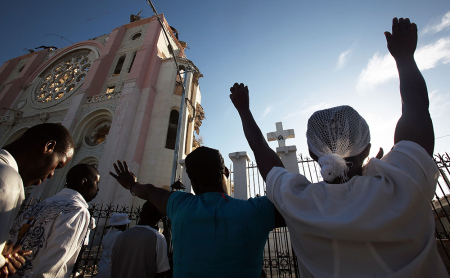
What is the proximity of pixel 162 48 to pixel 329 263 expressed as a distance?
17.7 meters

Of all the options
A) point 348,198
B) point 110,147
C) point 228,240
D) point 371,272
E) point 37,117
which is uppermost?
point 37,117

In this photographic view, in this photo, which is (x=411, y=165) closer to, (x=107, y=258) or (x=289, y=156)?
(x=107, y=258)

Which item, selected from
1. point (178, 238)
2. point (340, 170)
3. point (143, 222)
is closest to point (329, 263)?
point (340, 170)

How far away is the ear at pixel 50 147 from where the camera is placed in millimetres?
1463

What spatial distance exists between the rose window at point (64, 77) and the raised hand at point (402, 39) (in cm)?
1858

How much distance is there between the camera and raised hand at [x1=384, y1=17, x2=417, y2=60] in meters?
1.05

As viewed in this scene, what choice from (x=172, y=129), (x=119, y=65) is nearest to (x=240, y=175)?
(x=172, y=129)

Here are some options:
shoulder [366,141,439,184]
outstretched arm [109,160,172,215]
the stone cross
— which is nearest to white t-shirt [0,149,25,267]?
outstretched arm [109,160,172,215]

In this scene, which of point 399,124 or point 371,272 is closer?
point 371,272

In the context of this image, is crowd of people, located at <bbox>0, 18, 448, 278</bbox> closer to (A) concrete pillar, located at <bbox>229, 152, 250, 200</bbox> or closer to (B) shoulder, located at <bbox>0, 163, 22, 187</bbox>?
(B) shoulder, located at <bbox>0, 163, 22, 187</bbox>

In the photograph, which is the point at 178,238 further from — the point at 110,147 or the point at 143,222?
the point at 110,147

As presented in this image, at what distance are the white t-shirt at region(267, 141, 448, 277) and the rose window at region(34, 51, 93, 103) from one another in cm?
1866

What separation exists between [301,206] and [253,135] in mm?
580

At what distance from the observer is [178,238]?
117cm
